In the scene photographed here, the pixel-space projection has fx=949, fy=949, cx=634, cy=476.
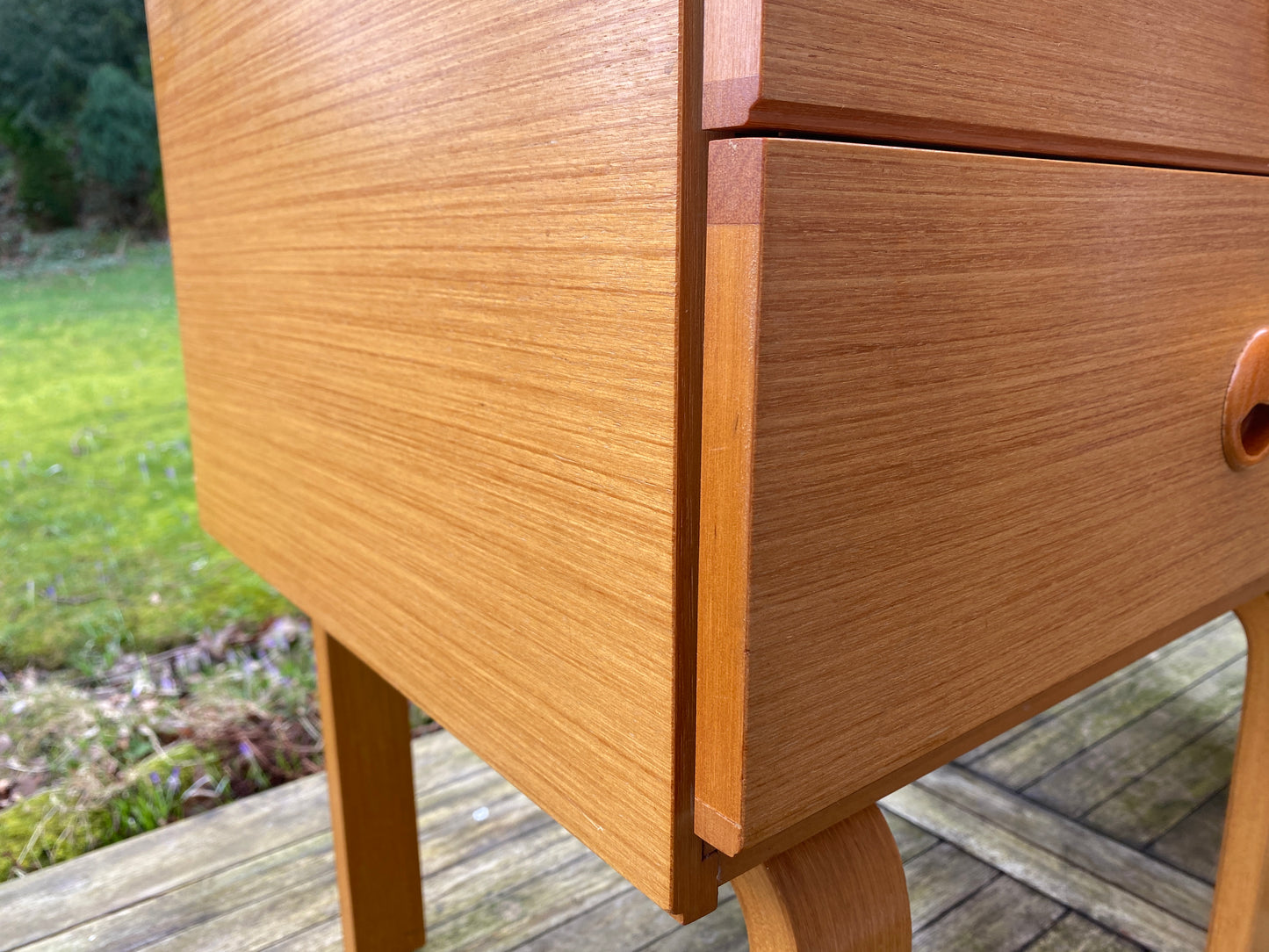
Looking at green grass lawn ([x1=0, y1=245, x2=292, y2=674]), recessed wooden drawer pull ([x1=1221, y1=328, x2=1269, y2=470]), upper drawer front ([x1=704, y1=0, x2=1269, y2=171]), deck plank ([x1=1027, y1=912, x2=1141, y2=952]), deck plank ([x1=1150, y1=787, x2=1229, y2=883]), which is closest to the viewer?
upper drawer front ([x1=704, y1=0, x2=1269, y2=171])

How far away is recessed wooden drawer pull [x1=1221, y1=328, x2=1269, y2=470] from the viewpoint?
1.57 feet

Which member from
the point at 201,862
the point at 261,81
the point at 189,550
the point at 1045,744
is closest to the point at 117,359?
the point at 189,550

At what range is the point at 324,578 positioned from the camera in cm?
58

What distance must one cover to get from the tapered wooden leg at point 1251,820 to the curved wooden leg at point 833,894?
0.44 meters

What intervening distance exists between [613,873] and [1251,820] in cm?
64

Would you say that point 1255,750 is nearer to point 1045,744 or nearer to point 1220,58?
point 1220,58

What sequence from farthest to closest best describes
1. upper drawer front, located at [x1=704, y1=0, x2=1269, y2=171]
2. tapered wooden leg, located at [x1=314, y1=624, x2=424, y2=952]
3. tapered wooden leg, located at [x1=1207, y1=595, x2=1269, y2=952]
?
1. tapered wooden leg, located at [x1=314, y1=624, x2=424, y2=952]
2. tapered wooden leg, located at [x1=1207, y1=595, x2=1269, y2=952]
3. upper drawer front, located at [x1=704, y1=0, x2=1269, y2=171]

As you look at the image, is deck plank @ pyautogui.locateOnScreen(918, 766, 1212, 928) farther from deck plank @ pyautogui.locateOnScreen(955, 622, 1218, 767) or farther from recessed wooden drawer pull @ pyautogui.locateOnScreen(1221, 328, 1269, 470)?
recessed wooden drawer pull @ pyautogui.locateOnScreen(1221, 328, 1269, 470)

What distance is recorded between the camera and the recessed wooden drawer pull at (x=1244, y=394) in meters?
0.48

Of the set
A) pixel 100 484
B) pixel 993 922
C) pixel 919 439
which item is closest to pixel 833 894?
pixel 919 439

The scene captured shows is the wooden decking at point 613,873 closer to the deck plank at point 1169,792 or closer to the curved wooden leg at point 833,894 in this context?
the deck plank at point 1169,792

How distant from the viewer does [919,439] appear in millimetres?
319

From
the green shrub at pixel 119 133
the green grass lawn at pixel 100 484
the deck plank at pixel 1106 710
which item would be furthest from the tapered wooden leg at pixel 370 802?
the green shrub at pixel 119 133

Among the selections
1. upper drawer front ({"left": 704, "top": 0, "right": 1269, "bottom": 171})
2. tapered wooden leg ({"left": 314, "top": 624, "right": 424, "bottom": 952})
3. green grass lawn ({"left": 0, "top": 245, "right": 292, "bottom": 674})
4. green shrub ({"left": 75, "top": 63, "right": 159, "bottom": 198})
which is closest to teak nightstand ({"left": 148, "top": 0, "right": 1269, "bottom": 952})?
upper drawer front ({"left": 704, "top": 0, "right": 1269, "bottom": 171})
